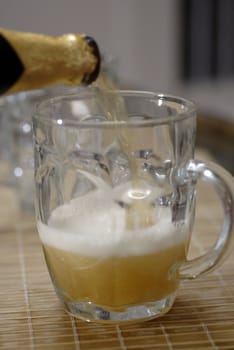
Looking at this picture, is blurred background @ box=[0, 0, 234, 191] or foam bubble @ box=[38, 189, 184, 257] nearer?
foam bubble @ box=[38, 189, 184, 257]

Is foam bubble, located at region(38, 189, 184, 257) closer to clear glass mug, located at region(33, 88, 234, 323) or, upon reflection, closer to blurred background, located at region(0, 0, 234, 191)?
clear glass mug, located at region(33, 88, 234, 323)

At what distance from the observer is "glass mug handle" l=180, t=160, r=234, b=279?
57 centimetres

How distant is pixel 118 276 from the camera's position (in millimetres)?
571

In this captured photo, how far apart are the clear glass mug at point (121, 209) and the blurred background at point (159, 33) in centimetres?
177

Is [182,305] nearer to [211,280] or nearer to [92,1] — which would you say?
[211,280]

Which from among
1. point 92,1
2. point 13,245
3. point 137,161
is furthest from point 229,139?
point 92,1

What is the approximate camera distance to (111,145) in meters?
0.56

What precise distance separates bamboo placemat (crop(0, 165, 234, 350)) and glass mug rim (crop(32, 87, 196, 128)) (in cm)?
15

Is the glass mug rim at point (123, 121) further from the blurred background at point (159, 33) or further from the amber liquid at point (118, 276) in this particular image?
the blurred background at point (159, 33)

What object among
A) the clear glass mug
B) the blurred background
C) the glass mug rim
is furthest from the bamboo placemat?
the blurred background

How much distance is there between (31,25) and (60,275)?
75.7 inches

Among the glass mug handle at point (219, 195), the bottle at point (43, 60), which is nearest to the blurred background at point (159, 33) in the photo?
the bottle at point (43, 60)

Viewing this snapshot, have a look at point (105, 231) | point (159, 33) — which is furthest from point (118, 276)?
point (159, 33)

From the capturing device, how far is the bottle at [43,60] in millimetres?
645
